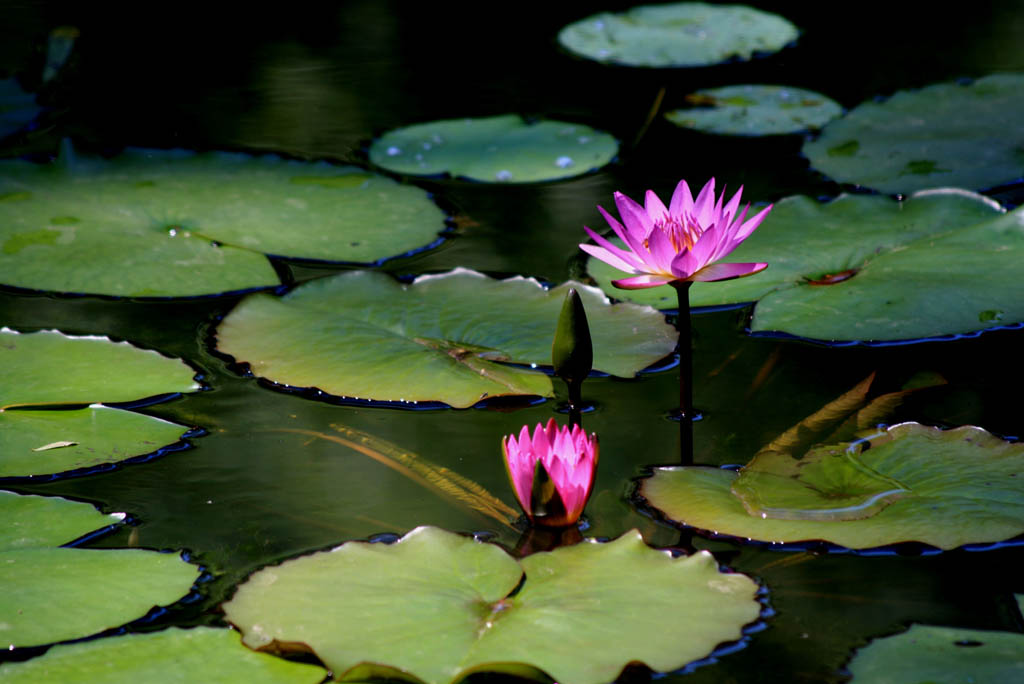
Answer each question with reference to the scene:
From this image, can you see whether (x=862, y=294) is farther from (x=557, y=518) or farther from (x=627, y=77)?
(x=627, y=77)

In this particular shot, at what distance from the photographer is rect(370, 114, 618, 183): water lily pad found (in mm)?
2797

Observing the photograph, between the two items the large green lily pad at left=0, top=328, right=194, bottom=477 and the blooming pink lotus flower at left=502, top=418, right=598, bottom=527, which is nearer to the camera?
the blooming pink lotus flower at left=502, top=418, right=598, bottom=527

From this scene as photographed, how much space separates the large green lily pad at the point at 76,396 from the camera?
155 centimetres

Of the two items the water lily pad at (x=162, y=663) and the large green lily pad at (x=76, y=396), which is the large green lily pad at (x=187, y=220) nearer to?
the large green lily pad at (x=76, y=396)

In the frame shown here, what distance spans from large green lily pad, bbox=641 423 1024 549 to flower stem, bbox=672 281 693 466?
0.10m

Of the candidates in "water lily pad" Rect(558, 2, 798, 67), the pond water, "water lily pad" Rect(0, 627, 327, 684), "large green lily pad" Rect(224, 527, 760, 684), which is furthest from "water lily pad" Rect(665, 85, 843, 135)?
"water lily pad" Rect(0, 627, 327, 684)

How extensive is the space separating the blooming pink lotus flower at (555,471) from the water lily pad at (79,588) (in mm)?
415

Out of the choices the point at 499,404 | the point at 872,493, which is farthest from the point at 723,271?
the point at 499,404

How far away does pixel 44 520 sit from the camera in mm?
1389

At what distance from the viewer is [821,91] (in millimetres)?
3482

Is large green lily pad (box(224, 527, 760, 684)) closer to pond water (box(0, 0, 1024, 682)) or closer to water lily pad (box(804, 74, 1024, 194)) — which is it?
pond water (box(0, 0, 1024, 682))

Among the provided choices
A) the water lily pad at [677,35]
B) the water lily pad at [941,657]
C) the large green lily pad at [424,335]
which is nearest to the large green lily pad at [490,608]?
the water lily pad at [941,657]

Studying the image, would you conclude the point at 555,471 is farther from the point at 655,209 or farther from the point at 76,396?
the point at 76,396

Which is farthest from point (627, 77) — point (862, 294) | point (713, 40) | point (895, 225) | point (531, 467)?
point (531, 467)
